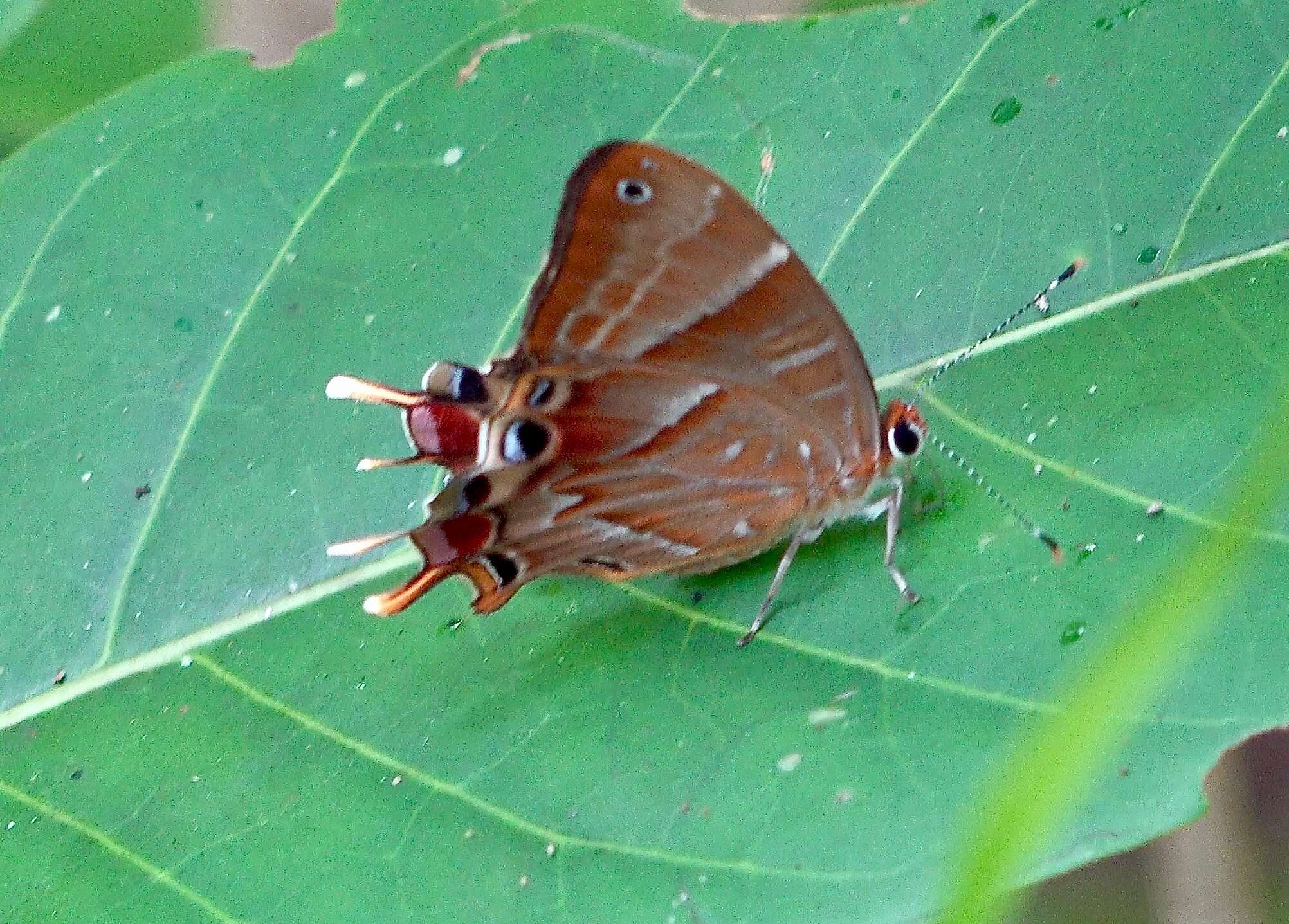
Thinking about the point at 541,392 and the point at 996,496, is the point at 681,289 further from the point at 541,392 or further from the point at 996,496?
the point at 996,496

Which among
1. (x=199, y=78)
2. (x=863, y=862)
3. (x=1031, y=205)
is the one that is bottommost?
(x=863, y=862)

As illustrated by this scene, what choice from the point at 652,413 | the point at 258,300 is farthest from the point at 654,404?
the point at 258,300

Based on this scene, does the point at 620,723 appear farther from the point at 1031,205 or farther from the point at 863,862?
the point at 1031,205

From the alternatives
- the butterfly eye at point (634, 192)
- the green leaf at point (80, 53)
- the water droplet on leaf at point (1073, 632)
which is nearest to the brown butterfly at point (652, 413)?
the butterfly eye at point (634, 192)

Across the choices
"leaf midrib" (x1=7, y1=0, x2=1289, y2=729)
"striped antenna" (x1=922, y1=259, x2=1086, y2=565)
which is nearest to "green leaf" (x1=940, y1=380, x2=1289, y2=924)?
"leaf midrib" (x1=7, y1=0, x2=1289, y2=729)

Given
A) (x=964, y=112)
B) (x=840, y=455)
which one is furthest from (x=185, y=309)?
(x=964, y=112)

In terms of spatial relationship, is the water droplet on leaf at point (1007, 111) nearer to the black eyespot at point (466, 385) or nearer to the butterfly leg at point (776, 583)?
the butterfly leg at point (776, 583)
